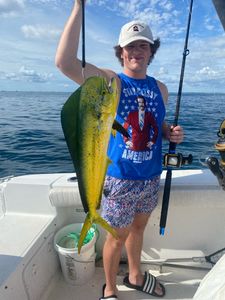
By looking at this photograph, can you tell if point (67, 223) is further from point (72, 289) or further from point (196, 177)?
point (196, 177)

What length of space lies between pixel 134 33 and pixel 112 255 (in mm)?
1796

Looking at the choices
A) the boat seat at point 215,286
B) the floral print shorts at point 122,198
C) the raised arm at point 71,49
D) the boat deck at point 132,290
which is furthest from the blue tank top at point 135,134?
the boat deck at point 132,290

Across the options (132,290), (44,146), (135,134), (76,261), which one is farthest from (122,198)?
(44,146)

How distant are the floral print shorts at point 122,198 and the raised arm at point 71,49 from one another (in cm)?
86

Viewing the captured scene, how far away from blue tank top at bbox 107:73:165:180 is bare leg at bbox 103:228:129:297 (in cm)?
51

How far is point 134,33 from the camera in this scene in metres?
2.37

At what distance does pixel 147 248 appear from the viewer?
136 inches

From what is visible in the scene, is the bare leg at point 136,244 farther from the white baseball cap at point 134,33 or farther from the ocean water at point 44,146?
the ocean water at point 44,146

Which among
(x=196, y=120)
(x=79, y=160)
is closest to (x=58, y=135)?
(x=196, y=120)

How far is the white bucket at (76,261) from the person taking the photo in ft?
9.91

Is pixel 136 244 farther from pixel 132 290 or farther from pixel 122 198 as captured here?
pixel 122 198

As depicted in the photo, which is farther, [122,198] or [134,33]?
[122,198]

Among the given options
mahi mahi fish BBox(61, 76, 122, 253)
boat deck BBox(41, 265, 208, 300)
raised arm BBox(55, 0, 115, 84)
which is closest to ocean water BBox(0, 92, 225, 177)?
boat deck BBox(41, 265, 208, 300)

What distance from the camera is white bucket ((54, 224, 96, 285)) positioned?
3.02 meters
